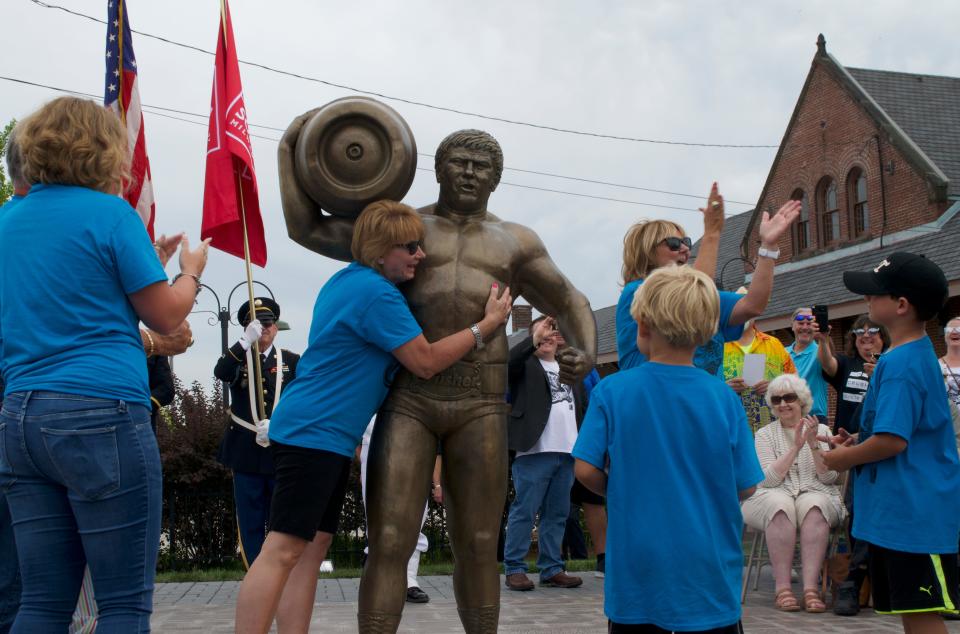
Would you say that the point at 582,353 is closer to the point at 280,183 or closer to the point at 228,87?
the point at 280,183

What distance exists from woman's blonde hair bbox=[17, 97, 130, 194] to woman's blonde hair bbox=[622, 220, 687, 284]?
205 centimetres

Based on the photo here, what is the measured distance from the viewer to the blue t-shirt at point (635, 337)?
3963 millimetres

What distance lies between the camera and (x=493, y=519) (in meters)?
3.89

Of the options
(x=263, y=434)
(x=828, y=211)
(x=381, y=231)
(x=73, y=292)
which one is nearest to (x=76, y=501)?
(x=73, y=292)

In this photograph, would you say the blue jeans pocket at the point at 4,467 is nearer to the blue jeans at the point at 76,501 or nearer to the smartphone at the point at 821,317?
the blue jeans at the point at 76,501

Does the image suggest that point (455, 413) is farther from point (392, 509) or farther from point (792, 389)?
point (792, 389)

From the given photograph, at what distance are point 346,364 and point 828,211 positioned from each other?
23.3 metres

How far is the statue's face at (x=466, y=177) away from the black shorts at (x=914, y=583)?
2030 mm

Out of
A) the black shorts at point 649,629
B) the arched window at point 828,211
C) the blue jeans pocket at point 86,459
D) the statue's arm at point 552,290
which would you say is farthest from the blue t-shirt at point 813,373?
the arched window at point 828,211

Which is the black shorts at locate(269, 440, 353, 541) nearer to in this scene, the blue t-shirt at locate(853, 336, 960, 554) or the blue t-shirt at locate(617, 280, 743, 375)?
the blue t-shirt at locate(617, 280, 743, 375)

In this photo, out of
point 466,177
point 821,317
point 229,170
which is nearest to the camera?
point 466,177

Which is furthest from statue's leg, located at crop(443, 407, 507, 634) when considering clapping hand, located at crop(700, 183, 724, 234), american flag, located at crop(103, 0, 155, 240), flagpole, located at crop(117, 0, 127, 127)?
flagpole, located at crop(117, 0, 127, 127)

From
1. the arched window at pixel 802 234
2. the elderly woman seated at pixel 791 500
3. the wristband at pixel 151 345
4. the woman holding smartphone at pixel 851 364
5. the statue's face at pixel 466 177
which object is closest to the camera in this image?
the statue's face at pixel 466 177

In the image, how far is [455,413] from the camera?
3852 mm
